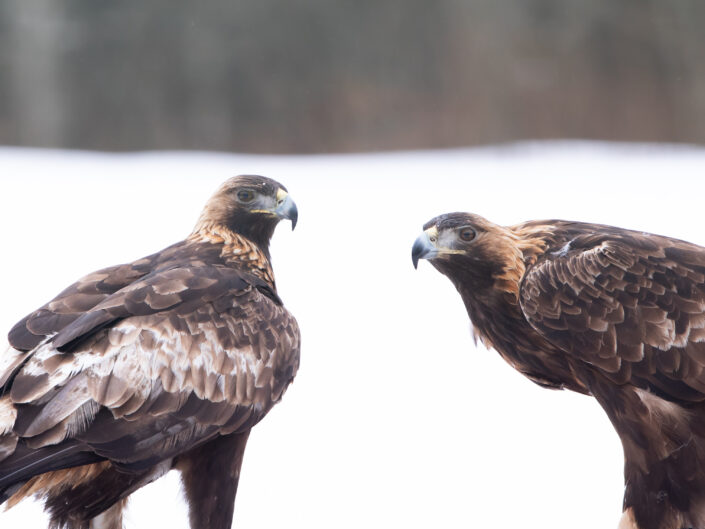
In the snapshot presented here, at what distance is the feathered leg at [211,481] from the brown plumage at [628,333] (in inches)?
49.2

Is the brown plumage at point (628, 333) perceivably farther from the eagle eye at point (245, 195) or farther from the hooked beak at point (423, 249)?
the eagle eye at point (245, 195)

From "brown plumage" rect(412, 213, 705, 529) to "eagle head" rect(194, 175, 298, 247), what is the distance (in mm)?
707

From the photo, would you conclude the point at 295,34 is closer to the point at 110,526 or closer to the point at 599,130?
the point at 599,130

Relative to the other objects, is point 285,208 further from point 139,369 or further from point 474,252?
point 139,369

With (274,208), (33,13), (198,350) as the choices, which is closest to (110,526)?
(198,350)

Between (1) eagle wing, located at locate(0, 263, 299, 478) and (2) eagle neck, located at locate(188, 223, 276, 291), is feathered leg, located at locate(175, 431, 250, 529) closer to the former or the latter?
(1) eagle wing, located at locate(0, 263, 299, 478)

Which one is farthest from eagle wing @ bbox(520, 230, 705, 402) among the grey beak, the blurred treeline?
the blurred treeline

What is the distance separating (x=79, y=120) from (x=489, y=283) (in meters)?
7.03

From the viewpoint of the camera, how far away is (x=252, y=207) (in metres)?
4.62

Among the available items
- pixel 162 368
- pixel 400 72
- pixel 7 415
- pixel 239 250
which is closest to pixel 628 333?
pixel 239 250

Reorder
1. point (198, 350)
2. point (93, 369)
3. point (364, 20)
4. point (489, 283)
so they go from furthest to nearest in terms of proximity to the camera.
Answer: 1. point (364, 20)
2. point (489, 283)
3. point (198, 350)
4. point (93, 369)

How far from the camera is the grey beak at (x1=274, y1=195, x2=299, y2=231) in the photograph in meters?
4.52

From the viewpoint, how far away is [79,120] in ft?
33.7

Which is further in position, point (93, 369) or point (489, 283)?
point (489, 283)
